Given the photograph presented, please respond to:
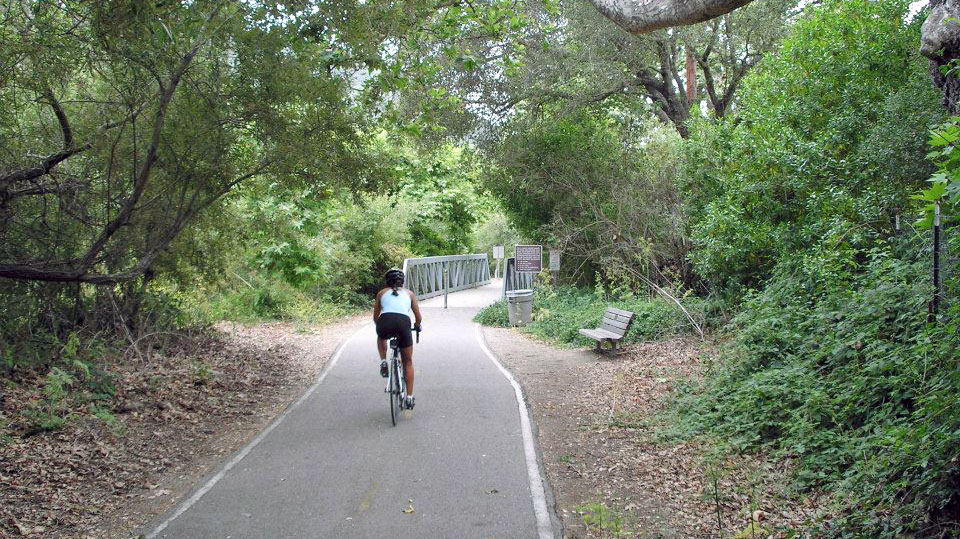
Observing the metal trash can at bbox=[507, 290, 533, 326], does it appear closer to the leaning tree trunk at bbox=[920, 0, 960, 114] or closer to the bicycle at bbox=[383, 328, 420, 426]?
the bicycle at bbox=[383, 328, 420, 426]

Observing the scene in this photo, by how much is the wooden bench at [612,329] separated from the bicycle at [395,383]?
5.63 metres

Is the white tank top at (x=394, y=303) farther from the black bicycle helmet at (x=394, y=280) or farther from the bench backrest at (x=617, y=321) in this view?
the bench backrest at (x=617, y=321)

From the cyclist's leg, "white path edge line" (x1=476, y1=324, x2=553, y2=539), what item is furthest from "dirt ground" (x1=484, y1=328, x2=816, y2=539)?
the cyclist's leg

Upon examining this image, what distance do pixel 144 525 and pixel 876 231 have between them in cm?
847

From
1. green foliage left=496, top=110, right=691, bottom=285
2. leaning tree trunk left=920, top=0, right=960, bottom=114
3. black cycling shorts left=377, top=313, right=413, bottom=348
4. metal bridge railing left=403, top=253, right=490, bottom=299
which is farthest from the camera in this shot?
metal bridge railing left=403, top=253, right=490, bottom=299

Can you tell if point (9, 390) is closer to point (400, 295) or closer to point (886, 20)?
point (400, 295)

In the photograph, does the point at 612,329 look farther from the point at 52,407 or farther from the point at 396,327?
the point at 52,407

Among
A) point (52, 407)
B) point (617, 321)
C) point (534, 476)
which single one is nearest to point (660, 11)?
point (534, 476)

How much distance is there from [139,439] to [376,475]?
3.12 m

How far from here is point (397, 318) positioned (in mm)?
8742

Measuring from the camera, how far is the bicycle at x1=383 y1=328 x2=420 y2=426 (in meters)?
8.55

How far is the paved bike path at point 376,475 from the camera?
5391 mm

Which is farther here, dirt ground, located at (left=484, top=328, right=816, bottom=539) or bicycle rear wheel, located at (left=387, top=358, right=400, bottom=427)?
bicycle rear wheel, located at (left=387, top=358, right=400, bottom=427)

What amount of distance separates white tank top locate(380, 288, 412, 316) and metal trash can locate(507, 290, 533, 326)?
10647 millimetres
